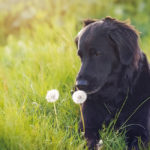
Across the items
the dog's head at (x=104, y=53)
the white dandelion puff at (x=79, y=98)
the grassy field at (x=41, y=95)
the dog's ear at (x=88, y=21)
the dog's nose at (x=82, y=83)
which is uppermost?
the dog's ear at (x=88, y=21)

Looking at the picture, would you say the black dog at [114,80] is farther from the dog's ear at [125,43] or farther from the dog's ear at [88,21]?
the dog's ear at [88,21]

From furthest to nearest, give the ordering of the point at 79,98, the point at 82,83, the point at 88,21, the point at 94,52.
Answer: the point at 88,21, the point at 94,52, the point at 82,83, the point at 79,98

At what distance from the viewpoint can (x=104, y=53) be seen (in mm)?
2855

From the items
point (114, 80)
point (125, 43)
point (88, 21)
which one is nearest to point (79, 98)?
point (114, 80)

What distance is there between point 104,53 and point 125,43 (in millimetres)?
199

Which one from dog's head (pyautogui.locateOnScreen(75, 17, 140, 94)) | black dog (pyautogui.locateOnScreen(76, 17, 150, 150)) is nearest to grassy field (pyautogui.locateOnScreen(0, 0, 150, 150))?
black dog (pyautogui.locateOnScreen(76, 17, 150, 150))

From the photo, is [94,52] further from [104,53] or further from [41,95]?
[41,95]

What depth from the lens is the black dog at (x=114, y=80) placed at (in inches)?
112

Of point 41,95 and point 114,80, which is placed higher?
point 114,80

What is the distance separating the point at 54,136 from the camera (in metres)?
2.60

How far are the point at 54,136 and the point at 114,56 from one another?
848 millimetres

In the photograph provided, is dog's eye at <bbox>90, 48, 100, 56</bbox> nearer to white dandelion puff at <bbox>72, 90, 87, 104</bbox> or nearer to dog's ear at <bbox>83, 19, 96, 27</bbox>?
white dandelion puff at <bbox>72, 90, 87, 104</bbox>

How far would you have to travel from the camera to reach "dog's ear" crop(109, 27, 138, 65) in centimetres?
282

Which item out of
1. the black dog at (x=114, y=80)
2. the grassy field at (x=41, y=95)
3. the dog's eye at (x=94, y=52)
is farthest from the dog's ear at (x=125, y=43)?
the grassy field at (x=41, y=95)
